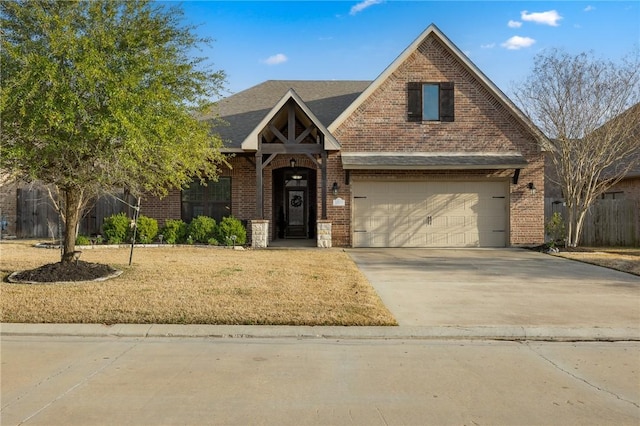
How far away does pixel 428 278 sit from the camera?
10.2 m

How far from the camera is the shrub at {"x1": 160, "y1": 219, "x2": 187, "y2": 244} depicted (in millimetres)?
16172

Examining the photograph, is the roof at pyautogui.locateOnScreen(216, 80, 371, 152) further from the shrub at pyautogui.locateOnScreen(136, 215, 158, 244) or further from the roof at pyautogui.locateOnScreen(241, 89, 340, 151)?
the shrub at pyautogui.locateOnScreen(136, 215, 158, 244)

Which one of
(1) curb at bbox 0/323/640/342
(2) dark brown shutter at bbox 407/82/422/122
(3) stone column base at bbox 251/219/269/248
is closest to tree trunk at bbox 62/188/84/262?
(1) curb at bbox 0/323/640/342

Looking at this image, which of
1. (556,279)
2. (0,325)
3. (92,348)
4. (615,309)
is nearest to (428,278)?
(556,279)

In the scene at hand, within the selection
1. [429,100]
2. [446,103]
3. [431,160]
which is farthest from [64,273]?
[446,103]

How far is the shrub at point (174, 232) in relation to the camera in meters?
16.2

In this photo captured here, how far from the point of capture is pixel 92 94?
8109mm

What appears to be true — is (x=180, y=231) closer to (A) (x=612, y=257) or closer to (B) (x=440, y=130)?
(B) (x=440, y=130)

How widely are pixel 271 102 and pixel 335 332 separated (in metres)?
14.7

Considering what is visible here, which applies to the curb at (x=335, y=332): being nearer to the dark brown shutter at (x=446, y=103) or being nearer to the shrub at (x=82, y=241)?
the shrub at (x=82, y=241)

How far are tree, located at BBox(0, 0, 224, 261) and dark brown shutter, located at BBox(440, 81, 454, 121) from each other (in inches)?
385

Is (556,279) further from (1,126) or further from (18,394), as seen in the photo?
(1,126)

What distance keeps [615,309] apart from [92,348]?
7.39 meters

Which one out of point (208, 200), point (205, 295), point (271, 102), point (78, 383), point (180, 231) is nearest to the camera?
point (78, 383)
